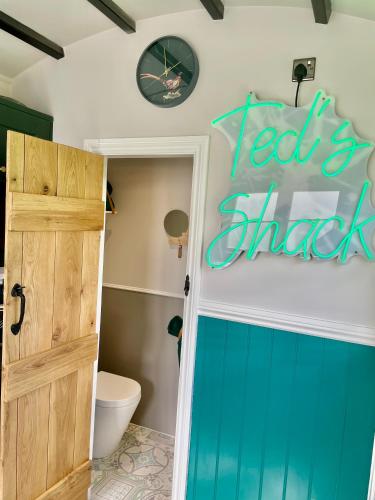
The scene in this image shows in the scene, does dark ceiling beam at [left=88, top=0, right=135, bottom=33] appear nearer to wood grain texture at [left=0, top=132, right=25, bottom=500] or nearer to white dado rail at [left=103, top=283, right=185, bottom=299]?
wood grain texture at [left=0, top=132, right=25, bottom=500]

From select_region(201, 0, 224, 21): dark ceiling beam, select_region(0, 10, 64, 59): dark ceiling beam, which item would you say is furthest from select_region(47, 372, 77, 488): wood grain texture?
select_region(201, 0, 224, 21): dark ceiling beam

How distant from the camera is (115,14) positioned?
1.66m

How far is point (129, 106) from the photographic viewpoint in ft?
6.14

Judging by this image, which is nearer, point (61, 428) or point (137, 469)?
point (61, 428)

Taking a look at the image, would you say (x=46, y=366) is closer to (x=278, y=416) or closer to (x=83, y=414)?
(x=83, y=414)

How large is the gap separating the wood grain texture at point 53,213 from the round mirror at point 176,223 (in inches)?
25.9

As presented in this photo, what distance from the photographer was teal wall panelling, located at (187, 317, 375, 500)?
4.94ft

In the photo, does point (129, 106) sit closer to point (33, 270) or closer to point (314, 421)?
point (33, 270)

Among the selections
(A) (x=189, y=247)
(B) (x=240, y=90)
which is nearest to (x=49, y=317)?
(A) (x=189, y=247)

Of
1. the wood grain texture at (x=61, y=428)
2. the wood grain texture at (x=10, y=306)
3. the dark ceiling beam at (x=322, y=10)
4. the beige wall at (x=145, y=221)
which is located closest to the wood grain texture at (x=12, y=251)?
the wood grain texture at (x=10, y=306)

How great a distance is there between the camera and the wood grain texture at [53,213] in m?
1.50

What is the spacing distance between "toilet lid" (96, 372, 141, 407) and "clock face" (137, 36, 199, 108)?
1.73 m

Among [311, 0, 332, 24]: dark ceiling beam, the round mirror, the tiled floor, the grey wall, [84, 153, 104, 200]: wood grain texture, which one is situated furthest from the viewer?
the grey wall

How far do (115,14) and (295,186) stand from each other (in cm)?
113
